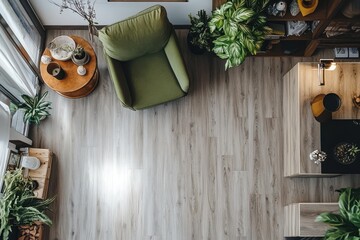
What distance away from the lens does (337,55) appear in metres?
3.84

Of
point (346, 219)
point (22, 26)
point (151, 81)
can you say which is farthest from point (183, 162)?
point (22, 26)

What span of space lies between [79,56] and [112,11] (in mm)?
556

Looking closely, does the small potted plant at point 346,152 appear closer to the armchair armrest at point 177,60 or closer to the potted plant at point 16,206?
the armchair armrest at point 177,60

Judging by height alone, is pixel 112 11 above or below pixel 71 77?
above

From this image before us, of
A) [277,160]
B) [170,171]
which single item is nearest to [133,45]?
[170,171]

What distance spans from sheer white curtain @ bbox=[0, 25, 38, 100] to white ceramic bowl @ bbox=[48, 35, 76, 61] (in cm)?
27

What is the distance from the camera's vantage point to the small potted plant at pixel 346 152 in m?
3.10

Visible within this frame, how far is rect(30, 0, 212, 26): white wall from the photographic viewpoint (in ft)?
11.3

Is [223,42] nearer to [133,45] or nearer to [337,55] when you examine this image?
[133,45]

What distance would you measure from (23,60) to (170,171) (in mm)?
1668

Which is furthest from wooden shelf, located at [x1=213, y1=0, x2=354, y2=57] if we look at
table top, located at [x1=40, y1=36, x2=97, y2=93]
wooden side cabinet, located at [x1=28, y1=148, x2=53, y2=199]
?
wooden side cabinet, located at [x1=28, y1=148, x2=53, y2=199]

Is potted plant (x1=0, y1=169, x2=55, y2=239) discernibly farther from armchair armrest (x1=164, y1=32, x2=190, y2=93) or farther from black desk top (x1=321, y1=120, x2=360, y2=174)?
black desk top (x1=321, y1=120, x2=360, y2=174)

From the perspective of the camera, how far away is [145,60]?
3.50 meters

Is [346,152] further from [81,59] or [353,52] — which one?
[81,59]
